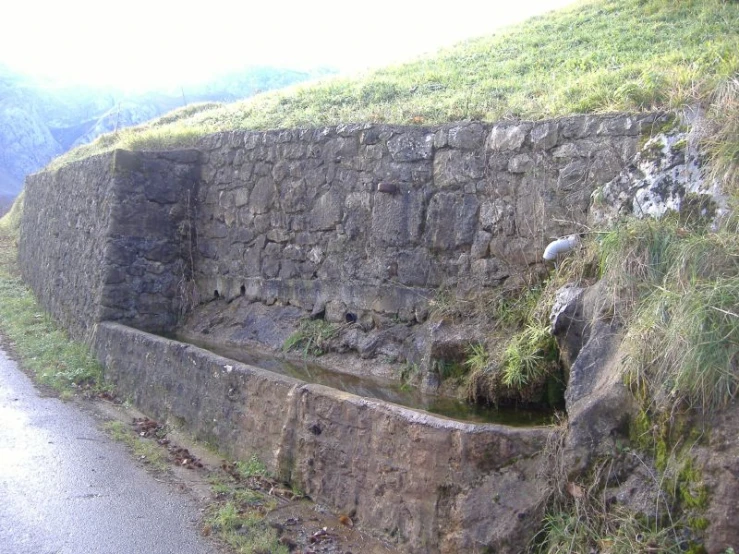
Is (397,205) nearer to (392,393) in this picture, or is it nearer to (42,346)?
(392,393)

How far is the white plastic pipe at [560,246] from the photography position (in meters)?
5.42

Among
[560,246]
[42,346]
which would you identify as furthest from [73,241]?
[560,246]

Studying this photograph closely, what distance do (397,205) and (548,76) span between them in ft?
9.11

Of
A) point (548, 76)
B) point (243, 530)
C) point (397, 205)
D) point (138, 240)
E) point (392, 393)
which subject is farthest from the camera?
point (138, 240)

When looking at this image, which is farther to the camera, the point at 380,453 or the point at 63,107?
the point at 63,107

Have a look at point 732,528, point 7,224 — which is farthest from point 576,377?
point 7,224

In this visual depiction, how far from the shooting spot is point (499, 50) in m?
12.4

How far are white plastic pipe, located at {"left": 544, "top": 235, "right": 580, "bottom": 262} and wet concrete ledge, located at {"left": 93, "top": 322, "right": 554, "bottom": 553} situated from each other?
5.23ft

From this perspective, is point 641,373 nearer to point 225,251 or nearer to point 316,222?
point 316,222

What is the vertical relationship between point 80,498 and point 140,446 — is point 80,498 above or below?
above

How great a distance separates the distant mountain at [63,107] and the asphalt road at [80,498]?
129 feet

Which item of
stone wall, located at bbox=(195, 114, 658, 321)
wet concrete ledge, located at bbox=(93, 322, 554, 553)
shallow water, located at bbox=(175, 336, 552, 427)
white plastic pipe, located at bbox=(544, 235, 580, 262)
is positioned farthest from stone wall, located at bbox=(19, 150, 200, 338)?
white plastic pipe, located at bbox=(544, 235, 580, 262)

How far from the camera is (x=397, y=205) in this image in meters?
6.93

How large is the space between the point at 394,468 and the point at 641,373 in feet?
5.34
